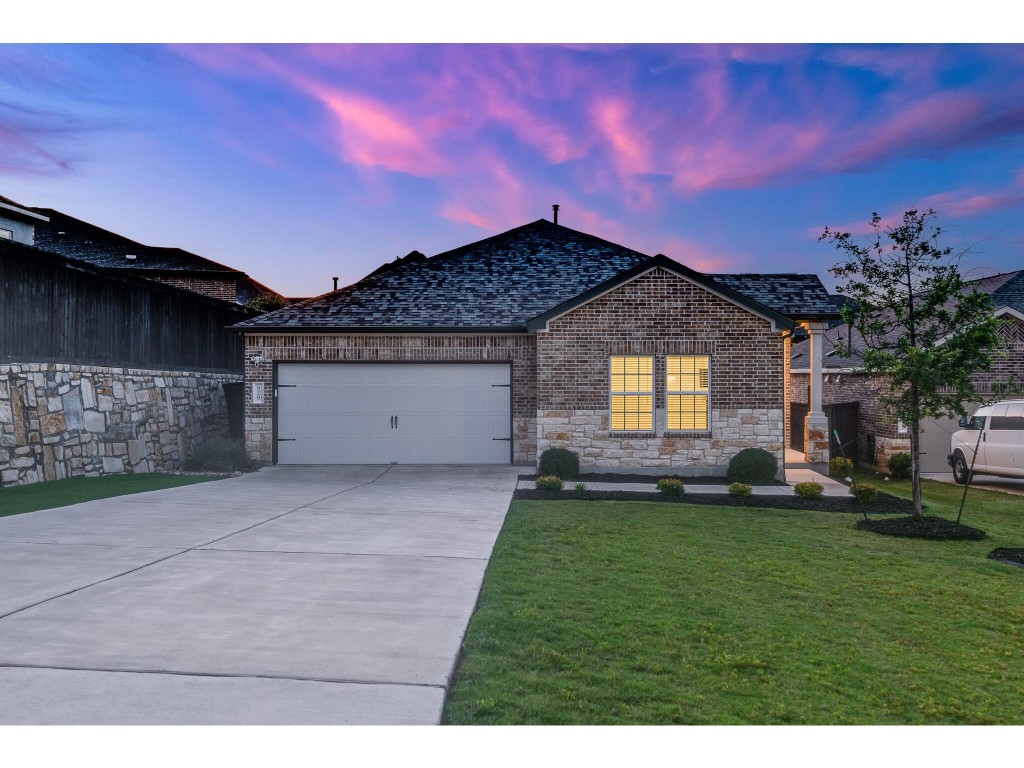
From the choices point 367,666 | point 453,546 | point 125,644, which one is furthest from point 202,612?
point 453,546

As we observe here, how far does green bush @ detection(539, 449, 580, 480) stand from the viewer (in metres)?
15.0

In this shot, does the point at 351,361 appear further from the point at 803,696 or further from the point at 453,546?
the point at 803,696

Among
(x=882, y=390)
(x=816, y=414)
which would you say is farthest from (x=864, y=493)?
(x=882, y=390)

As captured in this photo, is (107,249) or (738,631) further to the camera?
(107,249)

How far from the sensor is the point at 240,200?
18.2 meters

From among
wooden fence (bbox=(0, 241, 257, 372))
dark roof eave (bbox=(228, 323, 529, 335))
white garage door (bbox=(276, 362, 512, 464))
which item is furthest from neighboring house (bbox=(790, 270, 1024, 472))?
wooden fence (bbox=(0, 241, 257, 372))

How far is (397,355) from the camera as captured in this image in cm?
1745

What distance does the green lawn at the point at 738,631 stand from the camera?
13.2 feet

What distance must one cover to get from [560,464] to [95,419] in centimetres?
1049

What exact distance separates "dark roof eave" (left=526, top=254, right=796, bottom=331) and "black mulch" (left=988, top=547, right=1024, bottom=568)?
739 cm

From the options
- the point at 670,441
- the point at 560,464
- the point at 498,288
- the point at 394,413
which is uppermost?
the point at 498,288

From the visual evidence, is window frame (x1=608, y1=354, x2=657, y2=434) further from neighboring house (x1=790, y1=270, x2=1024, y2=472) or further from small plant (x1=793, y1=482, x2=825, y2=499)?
neighboring house (x1=790, y1=270, x2=1024, y2=472)

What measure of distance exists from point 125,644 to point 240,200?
52.0 ft

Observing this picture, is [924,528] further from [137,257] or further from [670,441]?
[137,257]
